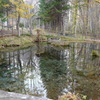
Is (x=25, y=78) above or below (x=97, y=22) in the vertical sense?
below

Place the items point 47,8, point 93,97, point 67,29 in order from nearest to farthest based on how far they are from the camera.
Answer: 1. point 93,97
2. point 47,8
3. point 67,29

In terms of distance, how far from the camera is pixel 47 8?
87.3ft

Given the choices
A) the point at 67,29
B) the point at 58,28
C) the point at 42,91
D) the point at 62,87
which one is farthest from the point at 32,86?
the point at 67,29

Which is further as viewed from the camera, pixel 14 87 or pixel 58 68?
pixel 58 68

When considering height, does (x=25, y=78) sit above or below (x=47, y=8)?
below

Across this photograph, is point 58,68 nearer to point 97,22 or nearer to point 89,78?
point 89,78

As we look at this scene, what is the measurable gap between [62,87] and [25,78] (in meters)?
2.12

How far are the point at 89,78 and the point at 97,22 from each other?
24.6 meters

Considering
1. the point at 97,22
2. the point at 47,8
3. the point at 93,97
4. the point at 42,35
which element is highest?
the point at 47,8

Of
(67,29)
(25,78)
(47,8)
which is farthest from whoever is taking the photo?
(67,29)

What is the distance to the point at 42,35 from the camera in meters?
22.2

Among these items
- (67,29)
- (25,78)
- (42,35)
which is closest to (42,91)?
(25,78)

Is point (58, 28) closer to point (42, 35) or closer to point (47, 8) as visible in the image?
point (47, 8)

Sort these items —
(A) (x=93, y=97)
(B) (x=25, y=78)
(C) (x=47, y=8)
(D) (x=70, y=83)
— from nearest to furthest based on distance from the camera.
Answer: (A) (x=93, y=97) → (D) (x=70, y=83) → (B) (x=25, y=78) → (C) (x=47, y=8)
